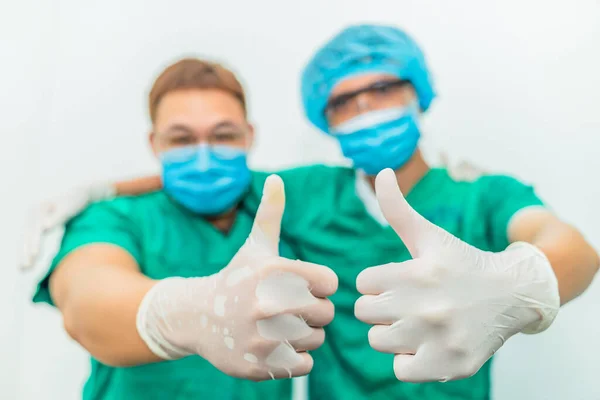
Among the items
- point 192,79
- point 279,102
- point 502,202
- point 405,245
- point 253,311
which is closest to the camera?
point 253,311

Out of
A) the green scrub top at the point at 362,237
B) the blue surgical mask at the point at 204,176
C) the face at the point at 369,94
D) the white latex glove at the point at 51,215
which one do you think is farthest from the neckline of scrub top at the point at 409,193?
the white latex glove at the point at 51,215

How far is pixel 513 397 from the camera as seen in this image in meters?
0.96

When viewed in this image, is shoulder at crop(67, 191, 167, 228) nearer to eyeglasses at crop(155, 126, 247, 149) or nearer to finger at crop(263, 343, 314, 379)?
eyeglasses at crop(155, 126, 247, 149)

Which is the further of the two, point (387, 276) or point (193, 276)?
point (193, 276)

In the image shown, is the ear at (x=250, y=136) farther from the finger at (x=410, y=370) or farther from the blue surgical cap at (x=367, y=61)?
the finger at (x=410, y=370)

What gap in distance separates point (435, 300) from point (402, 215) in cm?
9

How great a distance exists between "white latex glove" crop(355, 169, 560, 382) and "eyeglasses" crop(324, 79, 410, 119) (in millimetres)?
360

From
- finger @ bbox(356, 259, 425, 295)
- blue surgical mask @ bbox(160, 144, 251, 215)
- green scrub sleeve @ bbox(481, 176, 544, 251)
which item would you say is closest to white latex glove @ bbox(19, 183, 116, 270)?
blue surgical mask @ bbox(160, 144, 251, 215)

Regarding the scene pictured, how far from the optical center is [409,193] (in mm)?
825

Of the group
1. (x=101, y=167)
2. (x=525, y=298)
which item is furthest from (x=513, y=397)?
(x=101, y=167)

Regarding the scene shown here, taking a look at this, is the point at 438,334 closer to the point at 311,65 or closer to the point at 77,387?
the point at 311,65

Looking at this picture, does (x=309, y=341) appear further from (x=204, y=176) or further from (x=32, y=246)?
(x=32, y=246)

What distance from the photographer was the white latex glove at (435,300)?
0.47 metres

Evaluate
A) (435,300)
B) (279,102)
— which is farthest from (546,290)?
(279,102)
